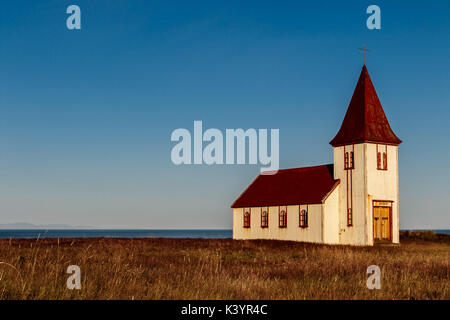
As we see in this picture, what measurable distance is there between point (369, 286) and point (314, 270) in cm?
381

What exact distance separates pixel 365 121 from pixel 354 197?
19.2 feet

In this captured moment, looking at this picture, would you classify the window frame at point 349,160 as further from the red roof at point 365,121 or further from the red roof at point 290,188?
the red roof at point 290,188

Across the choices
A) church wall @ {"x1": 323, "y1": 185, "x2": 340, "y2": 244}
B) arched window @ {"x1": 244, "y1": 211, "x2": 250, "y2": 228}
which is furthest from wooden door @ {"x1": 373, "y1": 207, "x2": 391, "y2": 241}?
arched window @ {"x1": 244, "y1": 211, "x2": 250, "y2": 228}

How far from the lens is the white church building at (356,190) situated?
1580 inches

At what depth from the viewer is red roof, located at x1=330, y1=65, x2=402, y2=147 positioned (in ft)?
134

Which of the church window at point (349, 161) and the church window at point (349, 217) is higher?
the church window at point (349, 161)

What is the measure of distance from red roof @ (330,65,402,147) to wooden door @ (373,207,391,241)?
17.3 feet

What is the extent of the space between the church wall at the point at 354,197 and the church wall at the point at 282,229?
1.93 metres

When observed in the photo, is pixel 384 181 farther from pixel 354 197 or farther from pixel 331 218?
pixel 331 218

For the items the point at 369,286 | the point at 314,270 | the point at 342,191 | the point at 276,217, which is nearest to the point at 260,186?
the point at 276,217

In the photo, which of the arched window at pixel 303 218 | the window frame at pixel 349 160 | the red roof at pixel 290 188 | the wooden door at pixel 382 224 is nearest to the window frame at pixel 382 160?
the window frame at pixel 349 160
